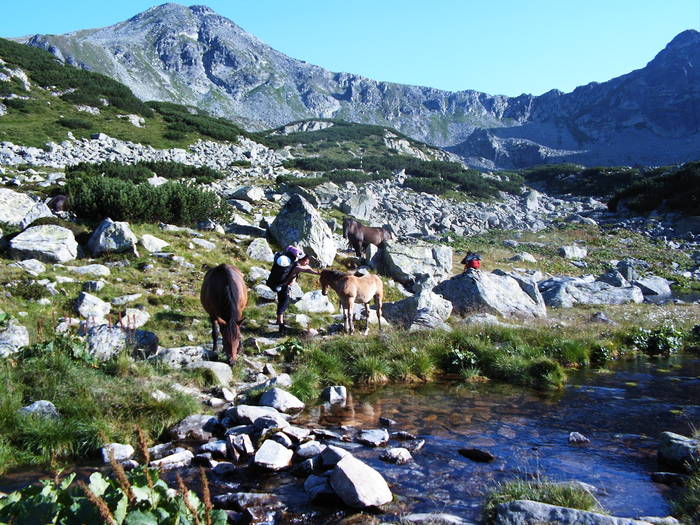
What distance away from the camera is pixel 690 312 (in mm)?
18516

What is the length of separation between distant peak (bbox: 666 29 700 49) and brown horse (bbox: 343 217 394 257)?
231200 mm

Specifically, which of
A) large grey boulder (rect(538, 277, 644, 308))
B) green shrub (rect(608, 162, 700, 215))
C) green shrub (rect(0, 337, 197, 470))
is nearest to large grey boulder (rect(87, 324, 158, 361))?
green shrub (rect(0, 337, 197, 470))

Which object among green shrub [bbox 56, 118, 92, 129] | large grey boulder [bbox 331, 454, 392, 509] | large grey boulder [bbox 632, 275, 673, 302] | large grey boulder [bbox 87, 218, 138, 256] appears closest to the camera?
large grey boulder [bbox 331, 454, 392, 509]

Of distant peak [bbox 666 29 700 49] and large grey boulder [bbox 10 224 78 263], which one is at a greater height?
distant peak [bbox 666 29 700 49]

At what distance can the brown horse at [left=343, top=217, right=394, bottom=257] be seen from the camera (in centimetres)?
2211

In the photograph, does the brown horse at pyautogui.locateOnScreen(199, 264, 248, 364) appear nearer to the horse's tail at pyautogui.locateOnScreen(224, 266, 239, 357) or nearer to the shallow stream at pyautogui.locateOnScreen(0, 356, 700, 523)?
the horse's tail at pyautogui.locateOnScreen(224, 266, 239, 357)

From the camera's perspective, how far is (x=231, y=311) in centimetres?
942

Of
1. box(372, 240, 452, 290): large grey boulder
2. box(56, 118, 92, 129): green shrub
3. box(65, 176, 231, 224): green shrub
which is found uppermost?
box(56, 118, 92, 129): green shrub

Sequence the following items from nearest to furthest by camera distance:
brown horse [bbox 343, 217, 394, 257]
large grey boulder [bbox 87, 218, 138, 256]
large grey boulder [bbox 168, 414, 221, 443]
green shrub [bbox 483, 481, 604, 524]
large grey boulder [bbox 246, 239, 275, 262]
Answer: green shrub [bbox 483, 481, 604, 524], large grey boulder [bbox 168, 414, 221, 443], large grey boulder [bbox 87, 218, 138, 256], large grey boulder [bbox 246, 239, 275, 262], brown horse [bbox 343, 217, 394, 257]

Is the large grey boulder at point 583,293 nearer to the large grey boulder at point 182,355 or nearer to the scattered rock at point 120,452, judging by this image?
the large grey boulder at point 182,355

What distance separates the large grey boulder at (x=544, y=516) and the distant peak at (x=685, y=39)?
24620 centimetres

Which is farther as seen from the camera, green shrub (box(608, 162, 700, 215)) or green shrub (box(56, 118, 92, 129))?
green shrub (box(56, 118, 92, 129))

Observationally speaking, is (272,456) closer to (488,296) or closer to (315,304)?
(315,304)

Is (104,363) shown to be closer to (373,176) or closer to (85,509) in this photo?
(85,509)
